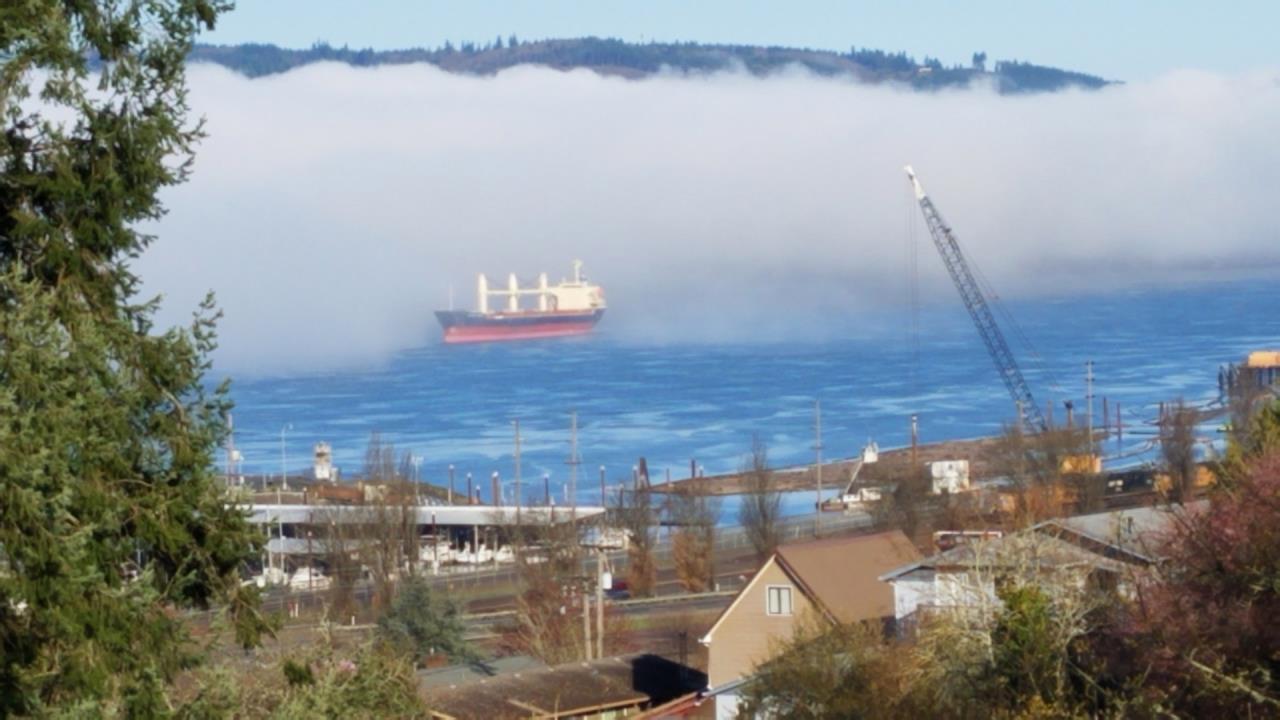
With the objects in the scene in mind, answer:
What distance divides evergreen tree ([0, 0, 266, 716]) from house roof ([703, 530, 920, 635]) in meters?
7.79

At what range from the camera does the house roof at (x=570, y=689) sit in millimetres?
9727

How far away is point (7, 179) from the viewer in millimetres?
2820

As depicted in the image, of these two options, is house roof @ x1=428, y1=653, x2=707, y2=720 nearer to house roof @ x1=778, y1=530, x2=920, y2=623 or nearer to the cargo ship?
house roof @ x1=778, y1=530, x2=920, y2=623

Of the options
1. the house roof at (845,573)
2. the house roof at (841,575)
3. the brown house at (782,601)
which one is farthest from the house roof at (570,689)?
the house roof at (845,573)

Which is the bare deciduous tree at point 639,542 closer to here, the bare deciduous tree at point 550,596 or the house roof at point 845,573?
the bare deciduous tree at point 550,596

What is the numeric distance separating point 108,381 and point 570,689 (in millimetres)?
8016

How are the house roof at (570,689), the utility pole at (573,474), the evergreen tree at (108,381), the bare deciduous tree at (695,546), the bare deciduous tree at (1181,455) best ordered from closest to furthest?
the evergreen tree at (108,381), the house roof at (570,689), the bare deciduous tree at (695,546), the bare deciduous tree at (1181,455), the utility pole at (573,474)

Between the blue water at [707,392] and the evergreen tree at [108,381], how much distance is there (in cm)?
2617

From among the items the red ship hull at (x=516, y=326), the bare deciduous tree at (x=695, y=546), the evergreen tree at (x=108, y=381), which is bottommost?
the bare deciduous tree at (x=695, y=546)

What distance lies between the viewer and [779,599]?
1112 centimetres

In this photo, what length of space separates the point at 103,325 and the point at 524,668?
9.31 m

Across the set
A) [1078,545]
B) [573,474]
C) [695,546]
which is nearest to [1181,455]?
[695,546]

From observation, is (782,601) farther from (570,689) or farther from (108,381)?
(108,381)

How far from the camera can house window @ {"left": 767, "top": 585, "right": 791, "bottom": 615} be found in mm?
11094
